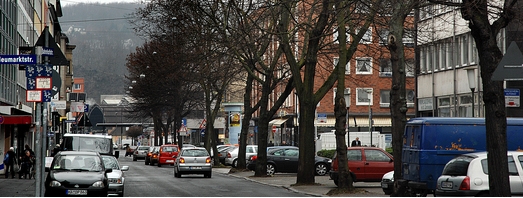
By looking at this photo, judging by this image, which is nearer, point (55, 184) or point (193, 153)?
point (55, 184)

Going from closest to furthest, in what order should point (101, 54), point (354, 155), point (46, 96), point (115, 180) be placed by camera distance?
point (46, 96)
point (115, 180)
point (354, 155)
point (101, 54)

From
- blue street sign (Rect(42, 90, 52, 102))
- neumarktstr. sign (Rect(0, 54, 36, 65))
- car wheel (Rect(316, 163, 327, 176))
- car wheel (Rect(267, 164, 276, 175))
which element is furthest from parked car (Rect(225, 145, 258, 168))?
neumarktstr. sign (Rect(0, 54, 36, 65))

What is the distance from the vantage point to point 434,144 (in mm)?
21641

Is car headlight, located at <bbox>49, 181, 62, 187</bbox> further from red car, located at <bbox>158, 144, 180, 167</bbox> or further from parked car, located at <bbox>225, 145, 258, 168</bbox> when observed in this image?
red car, located at <bbox>158, 144, 180, 167</bbox>

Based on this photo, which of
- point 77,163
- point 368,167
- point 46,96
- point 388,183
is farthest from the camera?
point 368,167

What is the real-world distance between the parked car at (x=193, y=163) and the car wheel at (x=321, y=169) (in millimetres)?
4912

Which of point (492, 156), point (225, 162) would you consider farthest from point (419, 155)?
point (225, 162)

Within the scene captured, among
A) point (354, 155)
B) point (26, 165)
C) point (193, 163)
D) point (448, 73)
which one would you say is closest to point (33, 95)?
point (354, 155)

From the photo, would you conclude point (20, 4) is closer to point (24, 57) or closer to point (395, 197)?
point (24, 57)

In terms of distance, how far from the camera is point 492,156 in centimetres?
1455

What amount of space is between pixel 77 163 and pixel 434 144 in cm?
918

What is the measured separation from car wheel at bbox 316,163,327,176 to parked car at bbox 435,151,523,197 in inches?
843

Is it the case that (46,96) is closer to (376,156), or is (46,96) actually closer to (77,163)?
(77,163)

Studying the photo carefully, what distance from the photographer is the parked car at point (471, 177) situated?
672 inches
